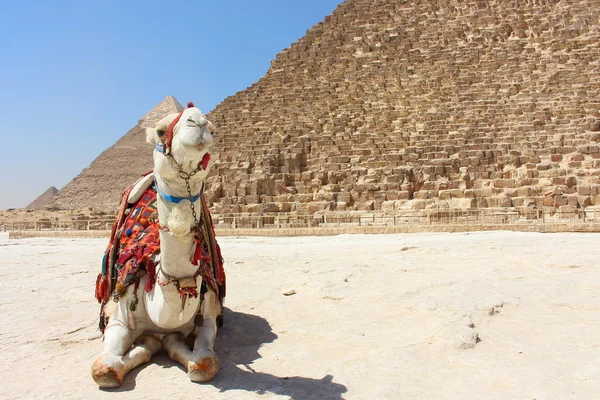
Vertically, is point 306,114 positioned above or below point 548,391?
above

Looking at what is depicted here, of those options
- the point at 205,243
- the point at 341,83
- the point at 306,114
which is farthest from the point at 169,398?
the point at 341,83

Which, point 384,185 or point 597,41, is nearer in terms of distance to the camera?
point 384,185

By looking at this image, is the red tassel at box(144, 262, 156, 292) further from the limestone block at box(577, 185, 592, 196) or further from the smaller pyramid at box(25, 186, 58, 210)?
the smaller pyramid at box(25, 186, 58, 210)

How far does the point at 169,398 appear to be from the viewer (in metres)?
2.78

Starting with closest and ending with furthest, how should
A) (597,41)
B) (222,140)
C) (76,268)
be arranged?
(76,268), (597,41), (222,140)

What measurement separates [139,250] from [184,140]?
0.98 meters

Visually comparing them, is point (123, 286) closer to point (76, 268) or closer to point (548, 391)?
point (548, 391)

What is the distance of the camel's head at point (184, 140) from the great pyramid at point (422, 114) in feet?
53.0

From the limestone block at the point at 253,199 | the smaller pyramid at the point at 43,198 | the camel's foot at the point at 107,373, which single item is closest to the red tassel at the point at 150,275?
the camel's foot at the point at 107,373

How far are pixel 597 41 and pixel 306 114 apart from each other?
45.3 feet

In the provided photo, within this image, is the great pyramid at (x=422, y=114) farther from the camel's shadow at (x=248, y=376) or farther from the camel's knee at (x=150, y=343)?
the camel's knee at (x=150, y=343)

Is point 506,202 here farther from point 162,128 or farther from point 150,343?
point 162,128

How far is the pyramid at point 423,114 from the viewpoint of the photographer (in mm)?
19891

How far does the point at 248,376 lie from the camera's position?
3096 mm
